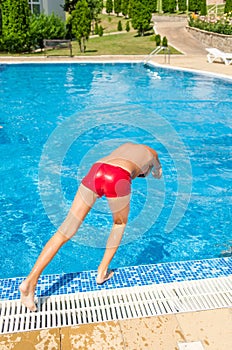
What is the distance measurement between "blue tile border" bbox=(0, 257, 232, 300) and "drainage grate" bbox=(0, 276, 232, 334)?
10 centimetres

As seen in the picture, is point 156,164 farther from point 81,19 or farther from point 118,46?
point 118,46

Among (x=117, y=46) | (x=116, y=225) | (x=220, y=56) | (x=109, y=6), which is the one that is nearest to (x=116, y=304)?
(x=116, y=225)

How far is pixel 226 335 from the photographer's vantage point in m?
2.96

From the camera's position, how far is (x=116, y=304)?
3.33m

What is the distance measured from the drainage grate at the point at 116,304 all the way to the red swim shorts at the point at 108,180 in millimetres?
985

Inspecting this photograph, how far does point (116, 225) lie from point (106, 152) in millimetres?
5928

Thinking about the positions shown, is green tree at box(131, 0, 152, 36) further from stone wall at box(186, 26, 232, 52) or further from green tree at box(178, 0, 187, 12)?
green tree at box(178, 0, 187, 12)

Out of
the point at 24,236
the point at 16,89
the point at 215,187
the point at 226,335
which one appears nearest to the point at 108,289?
the point at 226,335

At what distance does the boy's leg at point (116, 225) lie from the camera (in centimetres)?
327

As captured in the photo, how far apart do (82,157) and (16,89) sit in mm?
8369

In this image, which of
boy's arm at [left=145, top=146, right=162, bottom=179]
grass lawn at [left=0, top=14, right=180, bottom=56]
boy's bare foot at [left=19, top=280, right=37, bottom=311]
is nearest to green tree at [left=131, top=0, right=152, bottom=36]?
grass lawn at [left=0, top=14, right=180, bottom=56]

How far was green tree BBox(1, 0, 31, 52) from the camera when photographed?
24.3 meters

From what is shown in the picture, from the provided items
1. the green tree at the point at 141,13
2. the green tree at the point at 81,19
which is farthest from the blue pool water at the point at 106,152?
the green tree at the point at 141,13

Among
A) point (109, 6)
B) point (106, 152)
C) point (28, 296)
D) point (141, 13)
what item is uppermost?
point (109, 6)
